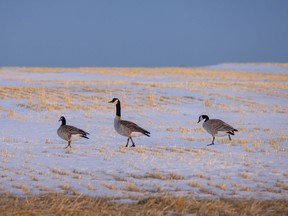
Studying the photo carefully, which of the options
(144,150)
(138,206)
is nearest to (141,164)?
(144,150)

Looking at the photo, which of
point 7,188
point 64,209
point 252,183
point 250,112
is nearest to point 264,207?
point 252,183

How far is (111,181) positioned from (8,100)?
21.1 metres

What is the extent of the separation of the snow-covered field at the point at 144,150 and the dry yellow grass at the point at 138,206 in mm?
734

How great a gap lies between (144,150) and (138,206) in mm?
7419

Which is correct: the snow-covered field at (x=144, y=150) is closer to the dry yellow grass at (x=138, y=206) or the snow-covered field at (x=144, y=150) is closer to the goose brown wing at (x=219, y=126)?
the goose brown wing at (x=219, y=126)

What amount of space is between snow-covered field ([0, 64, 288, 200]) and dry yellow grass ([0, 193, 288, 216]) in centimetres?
73

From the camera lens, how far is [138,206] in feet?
32.1

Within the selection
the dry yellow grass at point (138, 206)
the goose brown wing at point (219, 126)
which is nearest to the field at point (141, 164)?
the dry yellow grass at point (138, 206)

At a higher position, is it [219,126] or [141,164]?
[219,126]

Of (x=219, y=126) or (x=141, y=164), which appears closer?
(x=141, y=164)

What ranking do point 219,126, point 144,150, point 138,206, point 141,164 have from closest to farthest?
point 138,206
point 141,164
point 144,150
point 219,126

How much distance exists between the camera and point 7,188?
11.5 m

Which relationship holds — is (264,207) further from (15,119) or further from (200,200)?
(15,119)

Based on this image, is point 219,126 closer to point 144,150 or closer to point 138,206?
point 144,150
